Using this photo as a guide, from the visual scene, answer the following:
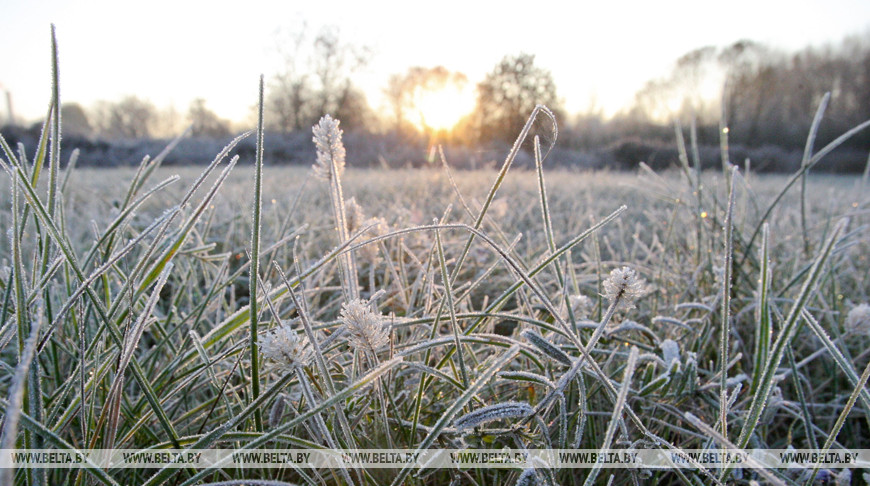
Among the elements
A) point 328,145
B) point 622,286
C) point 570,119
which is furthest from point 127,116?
point 622,286

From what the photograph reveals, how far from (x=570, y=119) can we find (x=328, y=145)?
3652 millimetres

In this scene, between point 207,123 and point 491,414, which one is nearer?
point 491,414

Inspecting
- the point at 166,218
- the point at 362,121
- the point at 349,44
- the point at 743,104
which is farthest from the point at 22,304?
the point at 743,104

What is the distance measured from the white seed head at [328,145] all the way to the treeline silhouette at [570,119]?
0.86m

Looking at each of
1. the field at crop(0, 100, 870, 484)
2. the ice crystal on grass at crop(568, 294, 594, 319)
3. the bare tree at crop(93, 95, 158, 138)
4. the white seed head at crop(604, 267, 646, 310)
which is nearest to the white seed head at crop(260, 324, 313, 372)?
the field at crop(0, 100, 870, 484)

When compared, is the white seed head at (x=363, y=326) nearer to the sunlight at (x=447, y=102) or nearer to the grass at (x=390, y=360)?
the grass at (x=390, y=360)

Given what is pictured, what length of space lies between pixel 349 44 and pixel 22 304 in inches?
413

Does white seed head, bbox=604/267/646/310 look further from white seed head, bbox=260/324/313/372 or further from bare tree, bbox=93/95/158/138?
bare tree, bbox=93/95/158/138

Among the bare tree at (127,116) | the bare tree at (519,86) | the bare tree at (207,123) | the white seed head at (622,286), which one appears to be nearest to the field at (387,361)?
the white seed head at (622,286)

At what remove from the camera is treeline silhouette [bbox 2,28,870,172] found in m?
4.43

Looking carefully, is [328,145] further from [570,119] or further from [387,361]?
[570,119]

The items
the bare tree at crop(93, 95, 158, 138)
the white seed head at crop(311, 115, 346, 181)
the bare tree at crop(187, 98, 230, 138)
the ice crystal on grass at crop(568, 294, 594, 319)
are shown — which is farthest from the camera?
the bare tree at crop(93, 95, 158, 138)

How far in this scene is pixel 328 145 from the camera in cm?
59

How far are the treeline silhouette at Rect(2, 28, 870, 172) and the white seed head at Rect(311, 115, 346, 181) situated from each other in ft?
2.83
